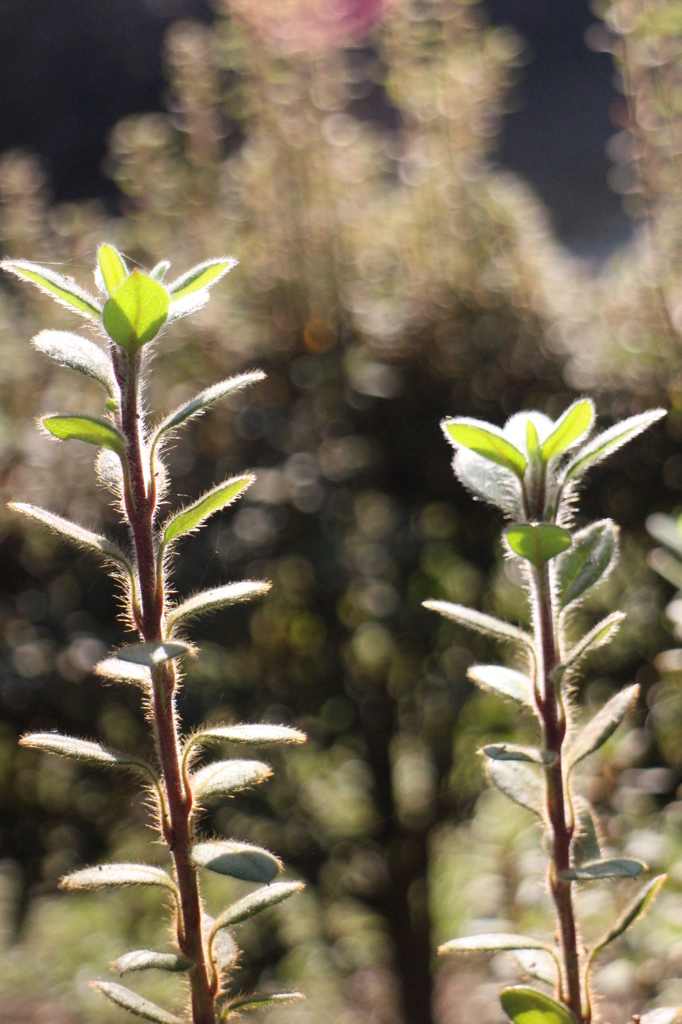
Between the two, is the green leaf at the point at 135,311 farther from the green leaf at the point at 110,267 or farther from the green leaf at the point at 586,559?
the green leaf at the point at 586,559

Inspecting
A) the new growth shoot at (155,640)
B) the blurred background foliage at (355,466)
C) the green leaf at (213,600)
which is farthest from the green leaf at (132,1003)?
the blurred background foliage at (355,466)

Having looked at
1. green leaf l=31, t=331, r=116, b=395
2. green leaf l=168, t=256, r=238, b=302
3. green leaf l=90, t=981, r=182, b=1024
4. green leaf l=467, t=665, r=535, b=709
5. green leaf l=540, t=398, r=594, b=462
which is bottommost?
green leaf l=90, t=981, r=182, b=1024

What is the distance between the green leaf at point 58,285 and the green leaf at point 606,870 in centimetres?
21

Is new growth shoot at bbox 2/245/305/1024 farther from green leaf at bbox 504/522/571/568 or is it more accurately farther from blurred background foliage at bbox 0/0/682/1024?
blurred background foliage at bbox 0/0/682/1024

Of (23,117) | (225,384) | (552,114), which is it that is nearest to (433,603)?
→ (225,384)

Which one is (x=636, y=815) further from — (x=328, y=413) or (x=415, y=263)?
(x=415, y=263)

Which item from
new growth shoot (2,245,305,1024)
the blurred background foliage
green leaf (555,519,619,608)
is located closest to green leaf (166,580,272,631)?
new growth shoot (2,245,305,1024)

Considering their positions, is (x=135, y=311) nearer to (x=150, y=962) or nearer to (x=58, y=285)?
(x=58, y=285)

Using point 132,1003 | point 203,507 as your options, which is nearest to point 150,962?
point 132,1003

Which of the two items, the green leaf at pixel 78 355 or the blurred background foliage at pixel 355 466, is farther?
the blurred background foliage at pixel 355 466

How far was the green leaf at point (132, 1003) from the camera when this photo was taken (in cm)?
25

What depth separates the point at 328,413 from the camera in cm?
91

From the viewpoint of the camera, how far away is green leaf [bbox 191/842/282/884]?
0.77 ft

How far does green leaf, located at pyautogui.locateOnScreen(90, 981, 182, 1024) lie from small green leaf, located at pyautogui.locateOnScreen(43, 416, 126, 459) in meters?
0.15
